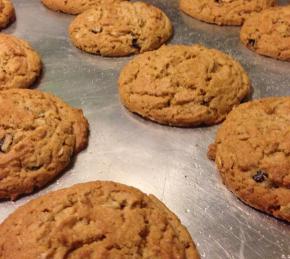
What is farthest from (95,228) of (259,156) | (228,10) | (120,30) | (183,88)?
(228,10)

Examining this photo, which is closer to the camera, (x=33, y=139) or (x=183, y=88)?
(x=33, y=139)

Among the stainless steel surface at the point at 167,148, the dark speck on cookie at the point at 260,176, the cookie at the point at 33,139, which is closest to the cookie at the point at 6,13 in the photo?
the stainless steel surface at the point at 167,148

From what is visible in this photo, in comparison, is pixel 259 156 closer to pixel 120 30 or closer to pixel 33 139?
pixel 33 139

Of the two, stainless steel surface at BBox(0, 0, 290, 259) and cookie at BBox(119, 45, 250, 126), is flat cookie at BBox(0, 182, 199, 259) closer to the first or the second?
stainless steel surface at BBox(0, 0, 290, 259)

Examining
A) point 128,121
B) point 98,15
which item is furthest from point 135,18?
point 128,121

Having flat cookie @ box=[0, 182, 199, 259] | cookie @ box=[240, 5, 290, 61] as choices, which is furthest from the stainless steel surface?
flat cookie @ box=[0, 182, 199, 259]

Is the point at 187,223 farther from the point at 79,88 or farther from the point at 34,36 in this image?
the point at 34,36
